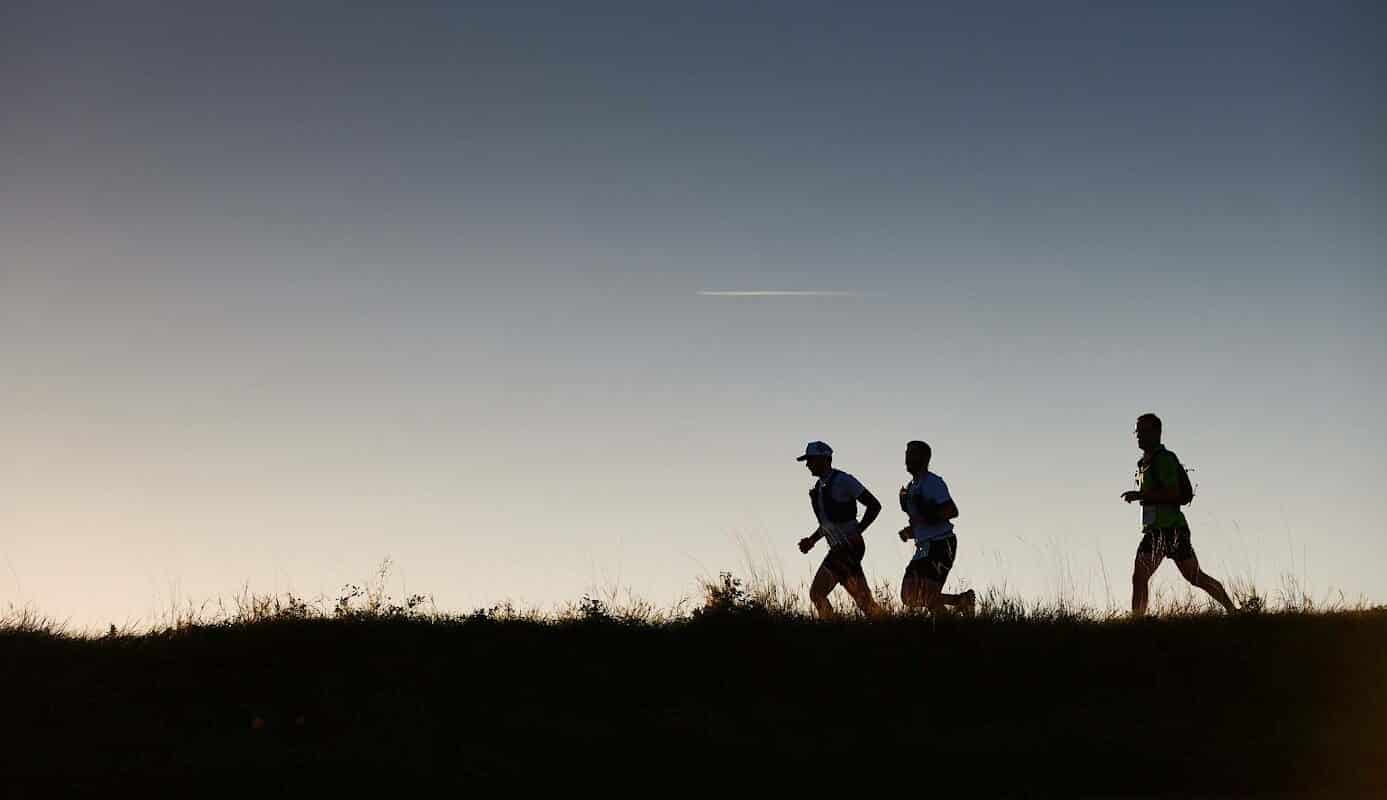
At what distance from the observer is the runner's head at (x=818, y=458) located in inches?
561

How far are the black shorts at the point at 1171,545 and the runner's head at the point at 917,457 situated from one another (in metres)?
2.29

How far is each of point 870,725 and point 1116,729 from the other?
6.04 feet

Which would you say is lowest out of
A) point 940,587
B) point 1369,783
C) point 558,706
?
point 1369,783

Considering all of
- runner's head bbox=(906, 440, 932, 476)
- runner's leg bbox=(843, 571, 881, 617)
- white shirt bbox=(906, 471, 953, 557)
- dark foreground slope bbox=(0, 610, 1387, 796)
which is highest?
runner's head bbox=(906, 440, 932, 476)

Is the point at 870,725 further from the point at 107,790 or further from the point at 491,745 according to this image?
the point at 107,790

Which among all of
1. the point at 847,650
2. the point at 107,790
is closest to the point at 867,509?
the point at 847,650

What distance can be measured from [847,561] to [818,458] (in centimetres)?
108

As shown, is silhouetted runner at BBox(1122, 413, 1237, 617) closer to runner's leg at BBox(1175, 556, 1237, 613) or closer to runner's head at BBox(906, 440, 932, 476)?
runner's leg at BBox(1175, 556, 1237, 613)

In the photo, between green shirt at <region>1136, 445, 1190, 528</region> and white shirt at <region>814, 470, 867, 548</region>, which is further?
white shirt at <region>814, 470, 867, 548</region>

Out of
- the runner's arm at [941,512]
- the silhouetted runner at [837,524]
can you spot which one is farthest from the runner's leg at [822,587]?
the runner's arm at [941,512]

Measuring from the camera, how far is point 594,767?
9812 millimetres

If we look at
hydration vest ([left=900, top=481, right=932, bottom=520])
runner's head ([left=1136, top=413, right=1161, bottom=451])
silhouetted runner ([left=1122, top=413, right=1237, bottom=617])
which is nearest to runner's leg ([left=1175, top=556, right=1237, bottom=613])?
silhouetted runner ([left=1122, top=413, right=1237, bottom=617])

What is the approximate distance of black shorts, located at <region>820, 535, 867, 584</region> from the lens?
1395cm

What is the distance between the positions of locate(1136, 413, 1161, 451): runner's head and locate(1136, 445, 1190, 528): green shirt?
0.35ft
